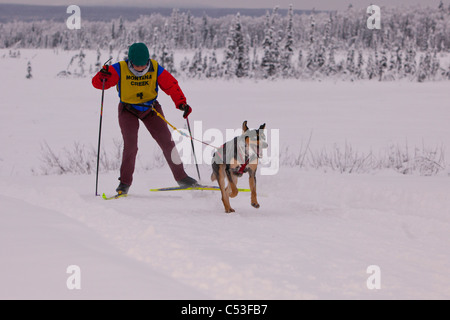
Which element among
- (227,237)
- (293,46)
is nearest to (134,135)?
(227,237)

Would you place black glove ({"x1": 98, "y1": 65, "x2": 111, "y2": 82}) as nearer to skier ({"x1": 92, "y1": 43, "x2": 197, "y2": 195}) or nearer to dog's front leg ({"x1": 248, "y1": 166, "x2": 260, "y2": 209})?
skier ({"x1": 92, "y1": 43, "x2": 197, "y2": 195})

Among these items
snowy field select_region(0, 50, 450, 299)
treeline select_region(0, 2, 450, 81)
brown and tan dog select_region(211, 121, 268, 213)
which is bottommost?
snowy field select_region(0, 50, 450, 299)

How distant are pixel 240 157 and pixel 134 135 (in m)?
2.25

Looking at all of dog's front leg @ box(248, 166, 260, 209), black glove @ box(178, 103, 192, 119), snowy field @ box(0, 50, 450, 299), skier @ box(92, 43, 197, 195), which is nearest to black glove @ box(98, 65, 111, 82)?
skier @ box(92, 43, 197, 195)

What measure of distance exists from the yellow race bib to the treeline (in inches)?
828

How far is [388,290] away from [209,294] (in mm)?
1284

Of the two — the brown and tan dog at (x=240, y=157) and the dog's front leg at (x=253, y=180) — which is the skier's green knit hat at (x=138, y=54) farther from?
the dog's front leg at (x=253, y=180)

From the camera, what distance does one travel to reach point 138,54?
6.76m

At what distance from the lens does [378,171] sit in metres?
9.40

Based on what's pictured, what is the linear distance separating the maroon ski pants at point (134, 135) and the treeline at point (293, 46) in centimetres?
2073

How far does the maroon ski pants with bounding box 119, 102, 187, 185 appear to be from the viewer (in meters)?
7.30

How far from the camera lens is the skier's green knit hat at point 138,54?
6.75m
